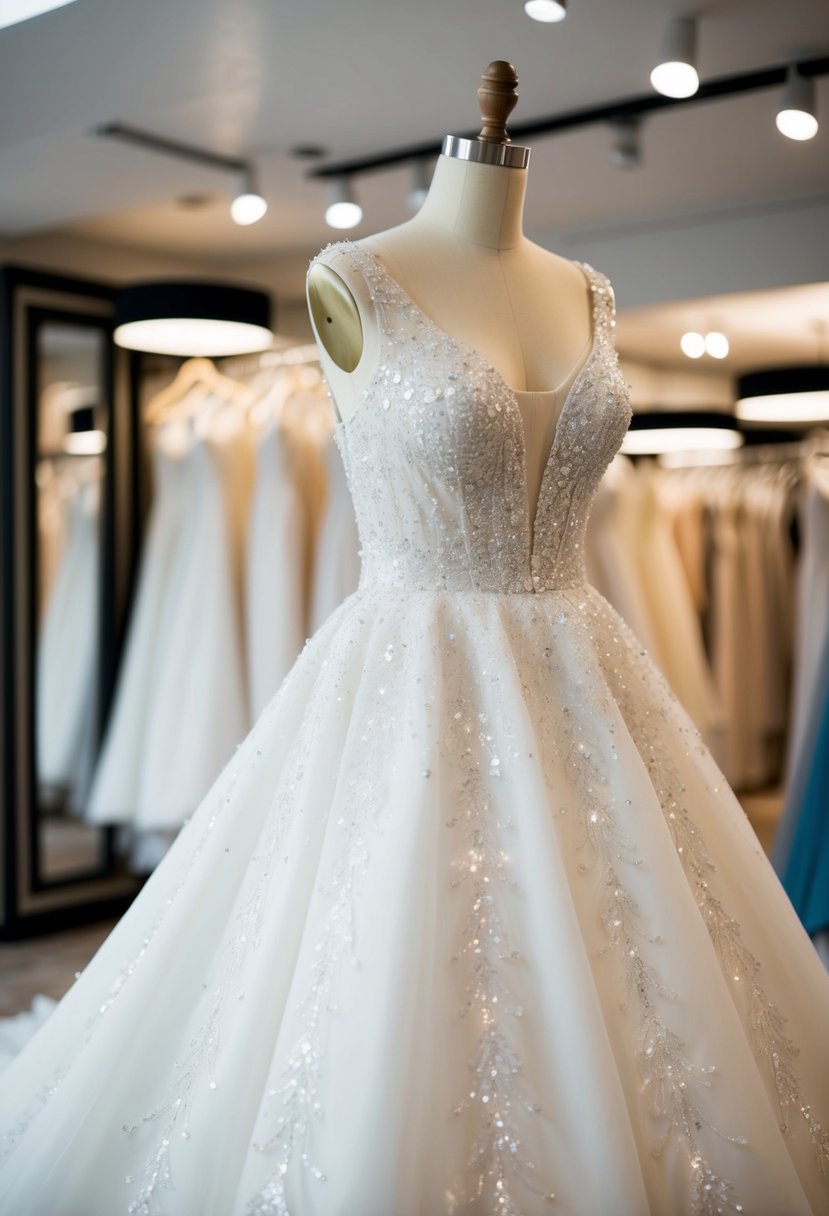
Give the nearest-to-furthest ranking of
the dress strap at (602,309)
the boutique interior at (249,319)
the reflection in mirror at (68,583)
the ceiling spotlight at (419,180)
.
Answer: the dress strap at (602,309), the boutique interior at (249,319), the ceiling spotlight at (419,180), the reflection in mirror at (68,583)

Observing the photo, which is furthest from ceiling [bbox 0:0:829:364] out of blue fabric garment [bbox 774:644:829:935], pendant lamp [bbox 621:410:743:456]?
blue fabric garment [bbox 774:644:829:935]

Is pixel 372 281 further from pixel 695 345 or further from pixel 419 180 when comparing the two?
pixel 695 345

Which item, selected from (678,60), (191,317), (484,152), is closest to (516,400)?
(484,152)

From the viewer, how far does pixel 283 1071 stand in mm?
1473

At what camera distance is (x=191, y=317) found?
368cm

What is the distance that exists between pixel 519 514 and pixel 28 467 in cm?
287

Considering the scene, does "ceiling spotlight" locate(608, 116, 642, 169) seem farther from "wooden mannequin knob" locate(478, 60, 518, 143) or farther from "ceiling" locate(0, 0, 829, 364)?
"wooden mannequin knob" locate(478, 60, 518, 143)

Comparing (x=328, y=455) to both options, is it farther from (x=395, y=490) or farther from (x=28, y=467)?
(x=395, y=490)

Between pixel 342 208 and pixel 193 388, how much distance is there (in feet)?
4.31

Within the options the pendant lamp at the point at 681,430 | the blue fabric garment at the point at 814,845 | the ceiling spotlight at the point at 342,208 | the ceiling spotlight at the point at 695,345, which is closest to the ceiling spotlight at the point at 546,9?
the ceiling spotlight at the point at 342,208

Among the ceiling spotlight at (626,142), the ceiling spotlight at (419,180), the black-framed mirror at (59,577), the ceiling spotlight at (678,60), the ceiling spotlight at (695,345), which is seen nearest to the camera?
the ceiling spotlight at (678,60)

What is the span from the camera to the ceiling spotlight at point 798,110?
277cm

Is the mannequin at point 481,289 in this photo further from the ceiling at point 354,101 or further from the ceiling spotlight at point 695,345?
the ceiling spotlight at point 695,345

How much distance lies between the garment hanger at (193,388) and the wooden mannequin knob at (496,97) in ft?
9.15
